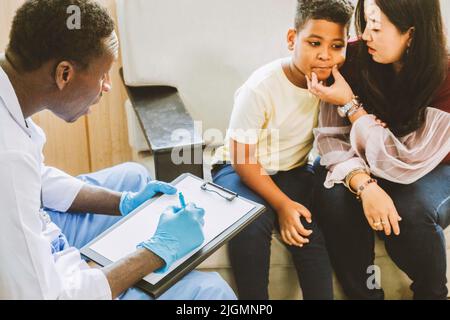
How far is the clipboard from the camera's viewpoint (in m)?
1.11

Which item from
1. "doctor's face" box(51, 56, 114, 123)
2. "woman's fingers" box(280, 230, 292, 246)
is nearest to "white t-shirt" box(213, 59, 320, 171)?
"woman's fingers" box(280, 230, 292, 246)

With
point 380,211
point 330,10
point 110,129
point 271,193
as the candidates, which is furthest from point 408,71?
point 110,129

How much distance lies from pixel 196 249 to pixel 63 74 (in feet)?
1.50

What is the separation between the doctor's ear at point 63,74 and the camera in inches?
40.6

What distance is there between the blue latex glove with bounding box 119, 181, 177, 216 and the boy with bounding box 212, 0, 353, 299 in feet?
0.69

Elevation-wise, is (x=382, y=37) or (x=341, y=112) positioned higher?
(x=382, y=37)

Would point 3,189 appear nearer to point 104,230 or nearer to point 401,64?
point 104,230

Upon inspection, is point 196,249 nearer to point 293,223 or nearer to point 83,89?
point 293,223

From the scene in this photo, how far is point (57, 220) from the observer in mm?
1342

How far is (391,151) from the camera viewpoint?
1.42 meters

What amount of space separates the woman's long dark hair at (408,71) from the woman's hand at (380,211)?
201 mm

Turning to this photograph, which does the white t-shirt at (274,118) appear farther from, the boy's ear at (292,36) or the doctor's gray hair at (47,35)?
the doctor's gray hair at (47,35)

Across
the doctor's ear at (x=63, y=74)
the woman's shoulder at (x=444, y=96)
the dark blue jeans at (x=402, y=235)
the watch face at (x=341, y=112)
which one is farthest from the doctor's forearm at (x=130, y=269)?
the woman's shoulder at (x=444, y=96)
